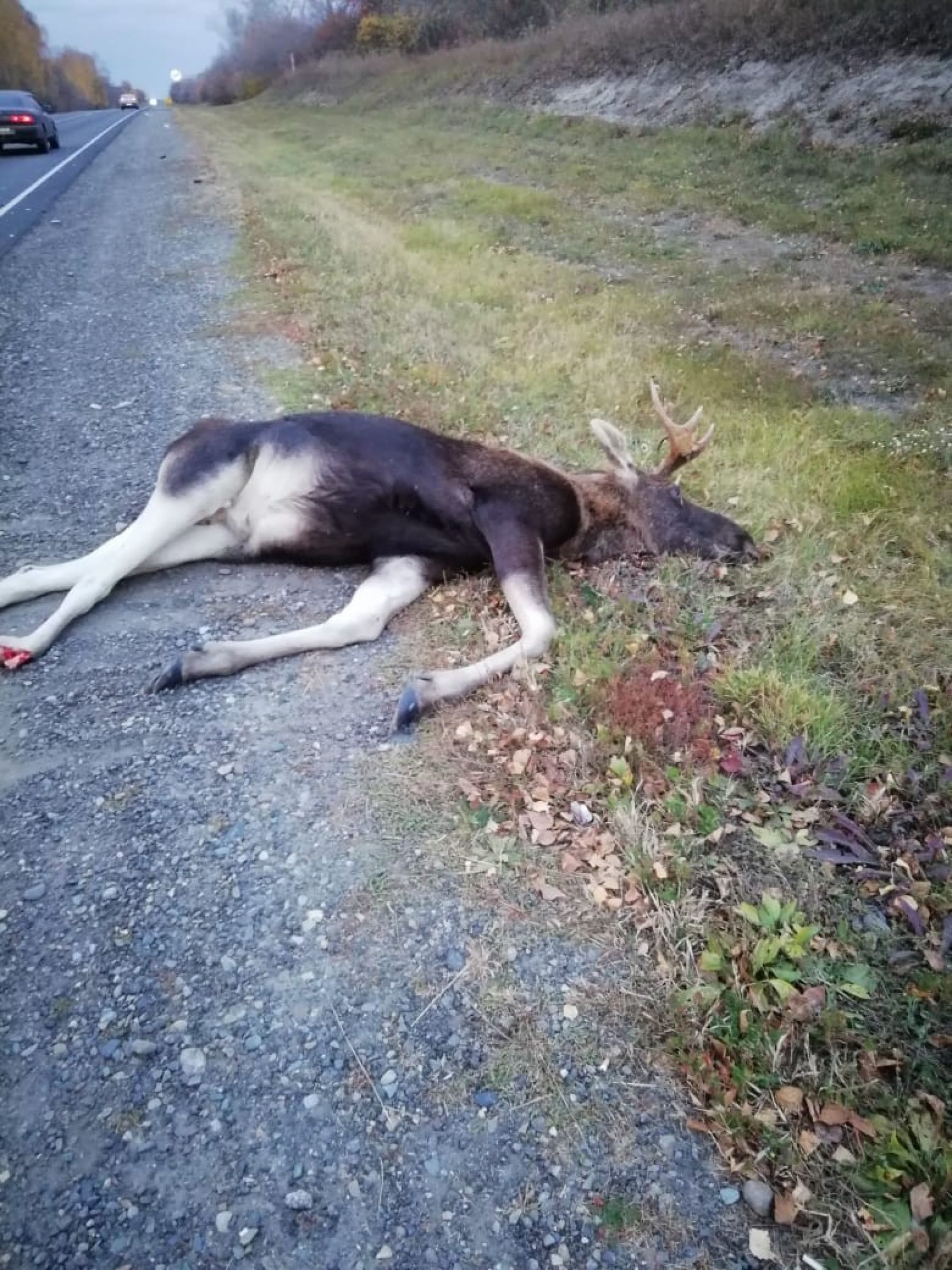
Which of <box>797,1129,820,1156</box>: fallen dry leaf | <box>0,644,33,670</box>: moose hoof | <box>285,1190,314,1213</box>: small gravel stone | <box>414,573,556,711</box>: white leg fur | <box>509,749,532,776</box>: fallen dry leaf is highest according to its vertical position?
<box>0,644,33,670</box>: moose hoof

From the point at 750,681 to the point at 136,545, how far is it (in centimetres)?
338

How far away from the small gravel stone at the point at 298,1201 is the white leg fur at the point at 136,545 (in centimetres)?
306

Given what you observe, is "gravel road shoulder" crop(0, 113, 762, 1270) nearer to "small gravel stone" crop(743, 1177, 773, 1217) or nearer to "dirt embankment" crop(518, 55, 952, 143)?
"small gravel stone" crop(743, 1177, 773, 1217)

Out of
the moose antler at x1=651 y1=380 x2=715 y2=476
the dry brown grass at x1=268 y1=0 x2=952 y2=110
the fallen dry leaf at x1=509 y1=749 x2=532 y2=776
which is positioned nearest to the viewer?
the fallen dry leaf at x1=509 y1=749 x2=532 y2=776

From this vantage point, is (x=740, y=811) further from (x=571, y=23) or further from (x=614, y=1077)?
(x=571, y=23)

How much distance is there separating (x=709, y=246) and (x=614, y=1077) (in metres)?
13.5

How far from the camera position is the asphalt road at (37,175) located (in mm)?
15516

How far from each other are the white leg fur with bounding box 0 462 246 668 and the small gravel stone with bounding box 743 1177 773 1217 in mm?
3924

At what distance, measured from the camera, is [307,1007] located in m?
2.96

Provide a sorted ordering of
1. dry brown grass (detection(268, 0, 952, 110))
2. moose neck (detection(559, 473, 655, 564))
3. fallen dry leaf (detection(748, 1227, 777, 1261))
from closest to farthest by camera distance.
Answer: fallen dry leaf (detection(748, 1227, 777, 1261))
moose neck (detection(559, 473, 655, 564))
dry brown grass (detection(268, 0, 952, 110))

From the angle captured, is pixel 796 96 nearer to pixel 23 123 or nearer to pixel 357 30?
pixel 23 123

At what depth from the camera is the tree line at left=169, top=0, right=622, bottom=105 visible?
110 feet

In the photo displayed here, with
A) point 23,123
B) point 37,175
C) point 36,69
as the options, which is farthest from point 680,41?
point 36,69

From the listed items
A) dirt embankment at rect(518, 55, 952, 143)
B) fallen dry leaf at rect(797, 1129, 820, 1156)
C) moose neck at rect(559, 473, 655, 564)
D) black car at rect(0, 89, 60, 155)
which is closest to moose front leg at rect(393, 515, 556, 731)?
moose neck at rect(559, 473, 655, 564)
